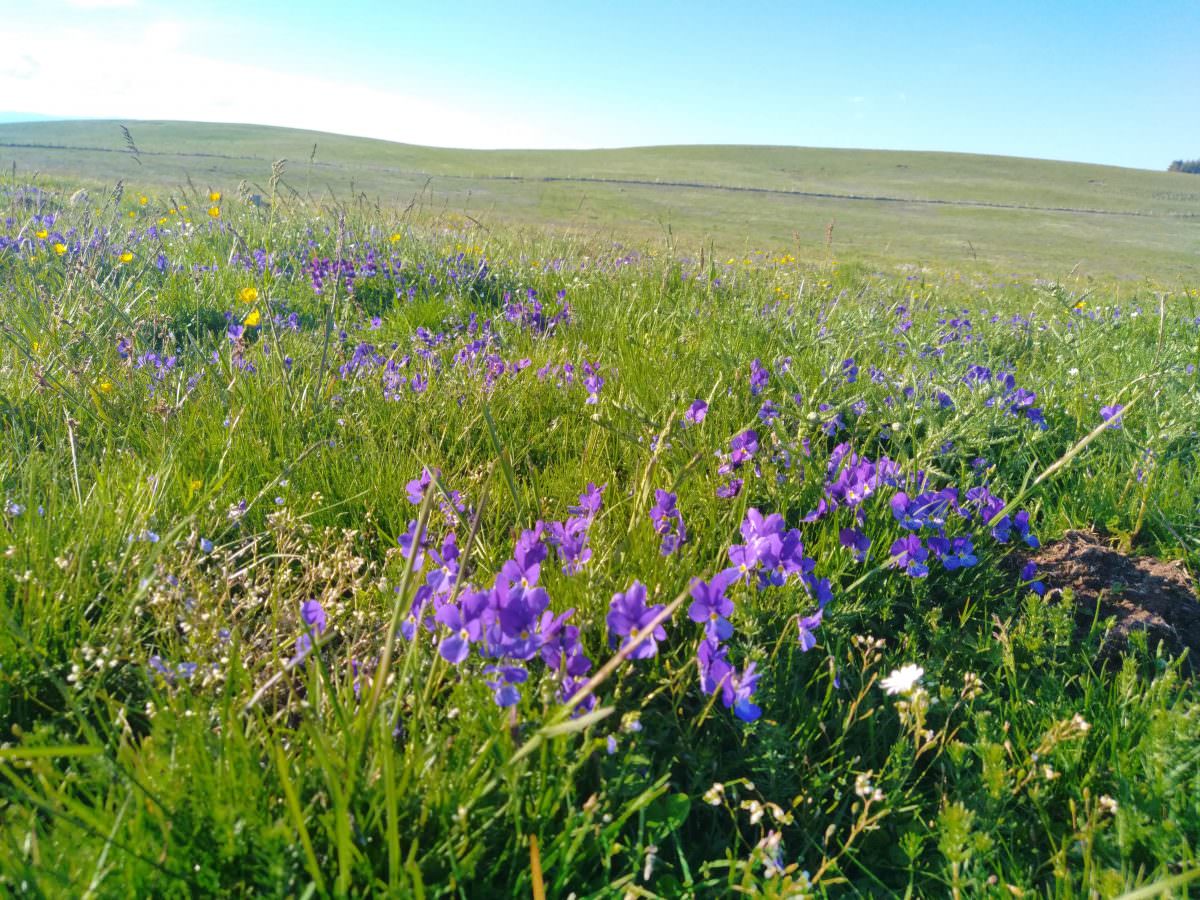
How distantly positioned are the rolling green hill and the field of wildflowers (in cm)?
595

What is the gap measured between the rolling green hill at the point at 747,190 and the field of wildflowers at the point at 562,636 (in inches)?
234

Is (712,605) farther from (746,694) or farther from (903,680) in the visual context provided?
(903,680)

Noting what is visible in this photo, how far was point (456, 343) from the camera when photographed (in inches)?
150

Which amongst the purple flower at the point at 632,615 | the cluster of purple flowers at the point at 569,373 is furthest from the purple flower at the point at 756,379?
the purple flower at the point at 632,615

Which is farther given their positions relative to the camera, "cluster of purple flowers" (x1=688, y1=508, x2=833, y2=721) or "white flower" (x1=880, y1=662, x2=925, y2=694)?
"white flower" (x1=880, y1=662, x2=925, y2=694)

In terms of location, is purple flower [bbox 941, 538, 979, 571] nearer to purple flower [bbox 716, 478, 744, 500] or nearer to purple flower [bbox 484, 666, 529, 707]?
purple flower [bbox 716, 478, 744, 500]

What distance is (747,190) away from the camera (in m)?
45.9

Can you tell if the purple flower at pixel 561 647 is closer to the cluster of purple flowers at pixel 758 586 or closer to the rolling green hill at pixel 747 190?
the cluster of purple flowers at pixel 758 586

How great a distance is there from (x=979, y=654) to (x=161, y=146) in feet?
198

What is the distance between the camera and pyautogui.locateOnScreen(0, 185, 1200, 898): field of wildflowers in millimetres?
1190

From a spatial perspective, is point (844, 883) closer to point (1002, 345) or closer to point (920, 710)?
point (920, 710)

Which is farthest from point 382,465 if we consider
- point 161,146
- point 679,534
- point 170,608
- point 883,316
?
point 161,146

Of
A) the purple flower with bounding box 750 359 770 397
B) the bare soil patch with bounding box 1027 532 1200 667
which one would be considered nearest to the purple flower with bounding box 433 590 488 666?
the bare soil patch with bounding box 1027 532 1200 667

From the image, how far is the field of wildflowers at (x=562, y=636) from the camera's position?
119 centimetres
